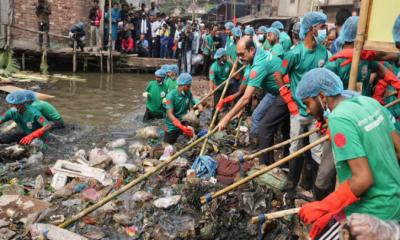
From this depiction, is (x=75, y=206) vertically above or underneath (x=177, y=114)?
underneath

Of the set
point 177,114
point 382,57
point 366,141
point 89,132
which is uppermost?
point 382,57

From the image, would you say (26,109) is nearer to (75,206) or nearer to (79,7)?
(75,206)

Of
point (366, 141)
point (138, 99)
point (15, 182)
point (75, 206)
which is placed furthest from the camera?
→ point (138, 99)

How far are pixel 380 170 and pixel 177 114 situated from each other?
5316 millimetres

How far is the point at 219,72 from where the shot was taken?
888 centimetres

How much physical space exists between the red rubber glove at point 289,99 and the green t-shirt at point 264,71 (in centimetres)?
31

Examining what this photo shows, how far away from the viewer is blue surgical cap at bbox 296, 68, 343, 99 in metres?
2.69

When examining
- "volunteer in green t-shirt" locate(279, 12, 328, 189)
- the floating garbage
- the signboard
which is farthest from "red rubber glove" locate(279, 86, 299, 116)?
the floating garbage

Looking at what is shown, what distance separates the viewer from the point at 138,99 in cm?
1253

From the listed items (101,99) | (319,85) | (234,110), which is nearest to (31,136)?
(234,110)

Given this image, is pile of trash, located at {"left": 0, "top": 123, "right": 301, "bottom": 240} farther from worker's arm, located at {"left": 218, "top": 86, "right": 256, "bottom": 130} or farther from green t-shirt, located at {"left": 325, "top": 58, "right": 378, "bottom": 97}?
green t-shirt, located at {"left": 325, "top": 58, "right": 378, "bottom": 97}

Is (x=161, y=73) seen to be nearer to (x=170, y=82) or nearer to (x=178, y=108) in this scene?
(x=170, y=82)

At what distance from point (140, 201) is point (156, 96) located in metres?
4.16

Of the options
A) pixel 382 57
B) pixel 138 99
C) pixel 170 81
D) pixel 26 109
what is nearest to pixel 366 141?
pixel 382 57
